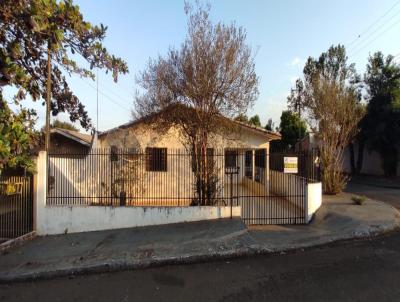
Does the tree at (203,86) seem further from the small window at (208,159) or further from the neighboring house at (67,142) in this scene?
the neighboring house at (67,142)

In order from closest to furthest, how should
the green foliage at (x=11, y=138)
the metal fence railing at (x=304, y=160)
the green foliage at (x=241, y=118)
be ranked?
the green foliage at (x=11, y=138) < the metal fence railing at (x=304, y=160) < the green foliage at (x=241, y=118)

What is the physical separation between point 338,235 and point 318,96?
954cm

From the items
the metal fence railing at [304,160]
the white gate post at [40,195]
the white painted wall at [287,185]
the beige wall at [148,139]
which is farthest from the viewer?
the beige wall at [148,139]

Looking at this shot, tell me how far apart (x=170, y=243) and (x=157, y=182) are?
4.44m

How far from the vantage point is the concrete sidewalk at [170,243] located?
7.39m

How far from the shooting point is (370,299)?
502 centimetres

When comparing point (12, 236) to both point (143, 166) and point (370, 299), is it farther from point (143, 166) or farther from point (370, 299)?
point (370, 299)

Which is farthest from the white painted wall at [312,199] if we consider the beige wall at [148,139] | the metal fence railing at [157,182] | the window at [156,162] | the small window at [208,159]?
the window at [156,162]

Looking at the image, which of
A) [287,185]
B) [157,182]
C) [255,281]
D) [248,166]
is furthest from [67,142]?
[255,281]

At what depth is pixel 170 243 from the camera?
27.9ft

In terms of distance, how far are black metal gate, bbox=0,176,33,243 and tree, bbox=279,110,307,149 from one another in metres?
27.8

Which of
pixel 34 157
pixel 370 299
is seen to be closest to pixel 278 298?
pixel 370 299

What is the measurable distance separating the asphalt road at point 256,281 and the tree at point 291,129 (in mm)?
28182

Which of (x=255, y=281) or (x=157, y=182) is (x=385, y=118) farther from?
(x=255, y=281)
